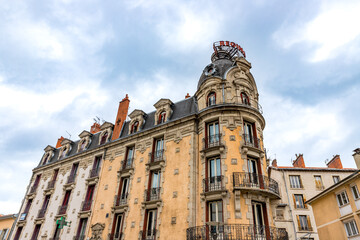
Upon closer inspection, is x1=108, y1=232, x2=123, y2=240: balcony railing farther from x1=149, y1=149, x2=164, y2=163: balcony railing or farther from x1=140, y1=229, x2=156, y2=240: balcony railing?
x1=149, y1=149, x2=164, y2=163: balcony railing

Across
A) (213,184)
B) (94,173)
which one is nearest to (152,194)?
(213,184)

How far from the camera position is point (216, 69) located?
21297 mm

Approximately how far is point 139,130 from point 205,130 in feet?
22.8

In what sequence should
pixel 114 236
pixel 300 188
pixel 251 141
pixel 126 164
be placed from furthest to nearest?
1. pixel 300 188
2. pixel 126 164
3. pixel 114 236
4. pixel 251 141

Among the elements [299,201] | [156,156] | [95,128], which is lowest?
[156,156]

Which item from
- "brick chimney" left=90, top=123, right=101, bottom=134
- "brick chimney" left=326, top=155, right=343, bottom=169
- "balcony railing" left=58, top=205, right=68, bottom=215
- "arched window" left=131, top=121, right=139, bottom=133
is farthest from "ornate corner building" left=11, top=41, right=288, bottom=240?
"brick chimney" left=326, top=155, right=343, bottom=169

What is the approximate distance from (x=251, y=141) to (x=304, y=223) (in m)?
17.8

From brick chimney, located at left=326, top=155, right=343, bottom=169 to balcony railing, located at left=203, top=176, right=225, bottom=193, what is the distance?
24.2 metres

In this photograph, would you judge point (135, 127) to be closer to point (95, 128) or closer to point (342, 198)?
point (95, 128)

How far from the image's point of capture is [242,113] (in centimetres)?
1875

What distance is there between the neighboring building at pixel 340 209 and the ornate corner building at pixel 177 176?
6879mm

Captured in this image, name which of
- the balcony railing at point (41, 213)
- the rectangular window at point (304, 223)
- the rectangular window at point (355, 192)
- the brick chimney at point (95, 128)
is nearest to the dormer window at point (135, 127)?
the brick chimney at point (95, 128)

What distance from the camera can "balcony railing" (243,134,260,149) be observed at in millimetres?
17797

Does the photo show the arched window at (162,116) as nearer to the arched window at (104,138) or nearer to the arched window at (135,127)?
the arched window at (135,127)
